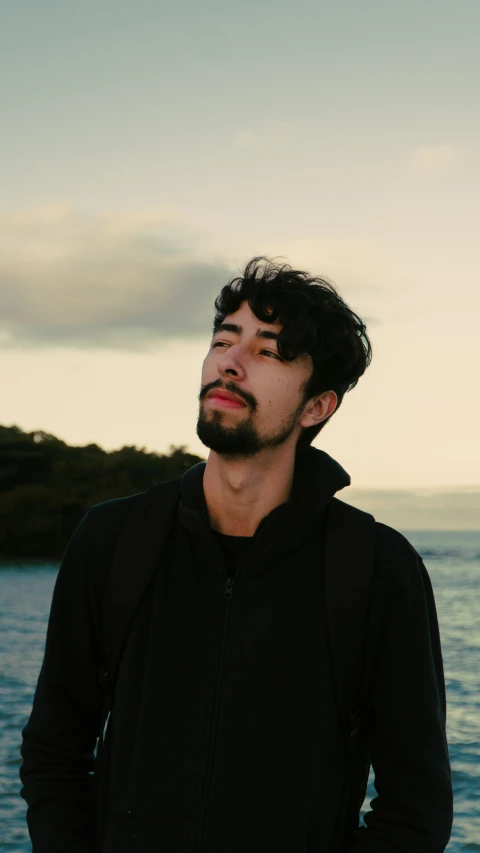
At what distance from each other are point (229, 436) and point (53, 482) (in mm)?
54697

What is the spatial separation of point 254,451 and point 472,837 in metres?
6.45

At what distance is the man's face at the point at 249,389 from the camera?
2.94m

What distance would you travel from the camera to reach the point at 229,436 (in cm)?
293

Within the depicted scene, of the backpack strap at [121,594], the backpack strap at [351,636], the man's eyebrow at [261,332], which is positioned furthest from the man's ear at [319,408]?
the backpack strap at [121,594]

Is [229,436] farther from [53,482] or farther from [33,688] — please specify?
[53,482]

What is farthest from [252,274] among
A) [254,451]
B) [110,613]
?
[110,613]

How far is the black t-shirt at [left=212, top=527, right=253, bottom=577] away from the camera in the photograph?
283cm

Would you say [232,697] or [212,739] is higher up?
[232,697]

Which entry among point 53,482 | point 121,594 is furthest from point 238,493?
point 53,482

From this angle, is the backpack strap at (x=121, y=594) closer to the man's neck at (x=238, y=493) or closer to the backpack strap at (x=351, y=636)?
the man's neck at (x=238, y=493)

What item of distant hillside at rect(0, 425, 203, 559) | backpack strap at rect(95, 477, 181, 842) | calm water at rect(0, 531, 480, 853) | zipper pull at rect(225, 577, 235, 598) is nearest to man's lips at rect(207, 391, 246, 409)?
backpack strap at rect(95, 477, 181, 842)

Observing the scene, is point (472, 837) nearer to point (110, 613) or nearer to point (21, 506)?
point (110, 613)

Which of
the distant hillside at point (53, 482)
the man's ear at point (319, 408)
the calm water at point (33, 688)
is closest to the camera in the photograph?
the man's ear at point (319, 408)

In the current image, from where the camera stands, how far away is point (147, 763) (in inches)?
100
